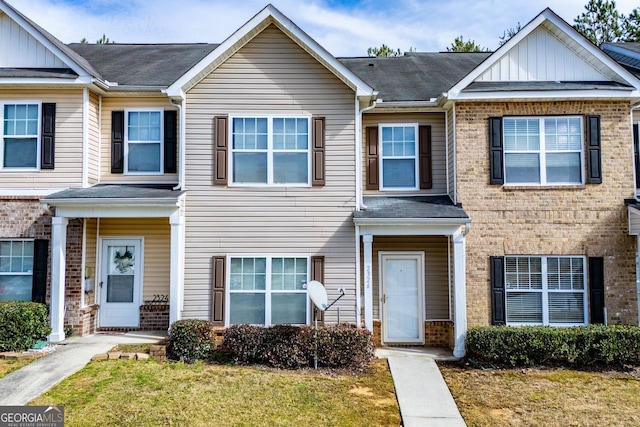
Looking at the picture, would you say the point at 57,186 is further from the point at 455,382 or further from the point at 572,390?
the point at 572,390

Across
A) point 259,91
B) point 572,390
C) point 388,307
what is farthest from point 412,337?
point 259,91

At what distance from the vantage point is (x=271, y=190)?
1047 cm

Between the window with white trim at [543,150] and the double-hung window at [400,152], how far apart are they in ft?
7.17

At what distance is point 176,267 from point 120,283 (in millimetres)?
2470

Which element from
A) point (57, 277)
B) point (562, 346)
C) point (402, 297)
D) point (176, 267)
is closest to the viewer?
point (562, 346)

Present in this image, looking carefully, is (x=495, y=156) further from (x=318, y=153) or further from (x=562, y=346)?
(x=562, y=346)

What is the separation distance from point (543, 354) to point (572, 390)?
3.86 ft

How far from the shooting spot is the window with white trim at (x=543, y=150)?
1059cm

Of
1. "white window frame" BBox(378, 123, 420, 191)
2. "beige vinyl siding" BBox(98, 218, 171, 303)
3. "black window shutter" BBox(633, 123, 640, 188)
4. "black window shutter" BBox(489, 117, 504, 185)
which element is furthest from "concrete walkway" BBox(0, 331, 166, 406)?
"black window shutter" BBox(633, 123, 640, 188)

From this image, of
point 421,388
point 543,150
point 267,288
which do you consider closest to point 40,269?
point 267,288

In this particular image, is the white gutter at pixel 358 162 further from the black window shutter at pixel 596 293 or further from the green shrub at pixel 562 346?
the black window shutter at pixel 596 293

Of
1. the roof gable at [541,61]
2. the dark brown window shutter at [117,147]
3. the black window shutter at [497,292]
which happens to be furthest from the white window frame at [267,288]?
the roof gable at [541,61]

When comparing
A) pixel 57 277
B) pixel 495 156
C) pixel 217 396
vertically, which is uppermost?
pixel 495 156

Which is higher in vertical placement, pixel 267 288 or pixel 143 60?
pixel 143 60
